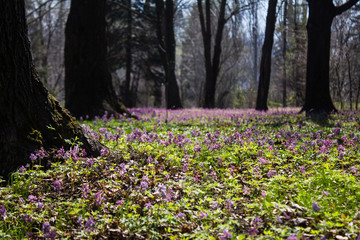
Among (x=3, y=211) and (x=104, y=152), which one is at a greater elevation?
(x=104, y=152)

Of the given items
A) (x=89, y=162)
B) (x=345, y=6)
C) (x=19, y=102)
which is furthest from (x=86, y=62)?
(x=345, y=6)

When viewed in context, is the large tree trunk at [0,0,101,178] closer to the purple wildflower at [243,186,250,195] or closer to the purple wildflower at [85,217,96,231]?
the purple wildflower at [85,217,96,231]

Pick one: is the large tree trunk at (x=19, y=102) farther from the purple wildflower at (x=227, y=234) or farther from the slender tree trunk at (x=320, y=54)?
the slender tree trunk at (x=320, y=54)

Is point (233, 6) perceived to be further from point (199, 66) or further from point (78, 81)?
point (199, 66)

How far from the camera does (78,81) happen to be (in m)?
9.38

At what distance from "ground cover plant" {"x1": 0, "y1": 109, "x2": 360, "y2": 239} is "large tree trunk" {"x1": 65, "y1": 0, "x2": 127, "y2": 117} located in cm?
479

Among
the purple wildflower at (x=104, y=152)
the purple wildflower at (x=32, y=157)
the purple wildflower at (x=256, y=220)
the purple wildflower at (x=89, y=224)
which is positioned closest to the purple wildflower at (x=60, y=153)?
the purple wildflower at (x=32, y=157)

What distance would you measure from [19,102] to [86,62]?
5.88 m

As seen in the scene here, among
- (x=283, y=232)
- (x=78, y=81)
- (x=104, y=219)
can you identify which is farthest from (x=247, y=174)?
(x=78, y=81)

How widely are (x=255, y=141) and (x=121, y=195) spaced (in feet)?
9.54

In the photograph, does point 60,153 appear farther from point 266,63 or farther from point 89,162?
point 266,63

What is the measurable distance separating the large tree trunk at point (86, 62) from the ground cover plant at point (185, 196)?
4791 mm

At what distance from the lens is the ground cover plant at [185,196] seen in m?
2.80

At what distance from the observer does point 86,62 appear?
31.0 ft
